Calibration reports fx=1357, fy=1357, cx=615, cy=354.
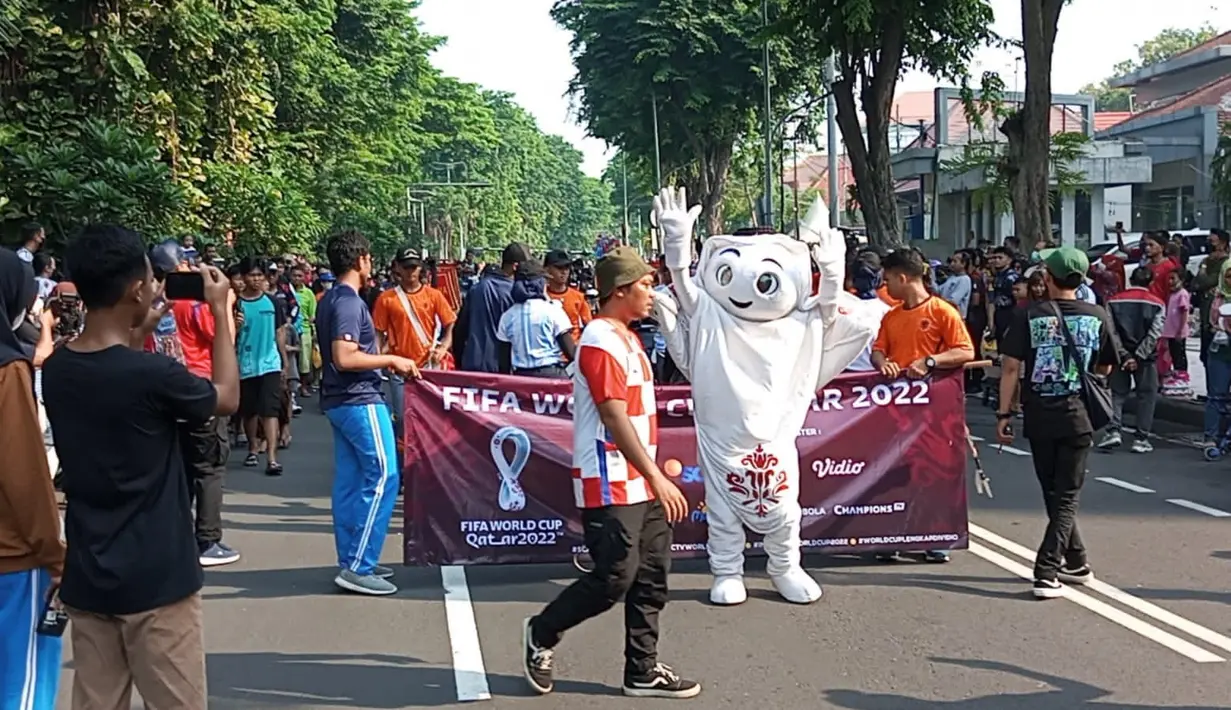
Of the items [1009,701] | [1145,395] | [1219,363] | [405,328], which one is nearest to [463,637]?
[1009,701]

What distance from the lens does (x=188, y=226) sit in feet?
63.6

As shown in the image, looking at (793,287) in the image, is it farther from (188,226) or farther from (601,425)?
(188,226)

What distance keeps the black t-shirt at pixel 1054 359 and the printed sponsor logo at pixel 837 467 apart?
0.96 metres

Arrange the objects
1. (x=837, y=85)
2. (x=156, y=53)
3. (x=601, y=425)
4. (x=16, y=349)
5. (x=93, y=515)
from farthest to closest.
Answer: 1. (x=837, y=85)
2. (x=156, y=53)
3. (x=601, y=425)
4. (x=16, y=349)
5. (x=93, y=515)

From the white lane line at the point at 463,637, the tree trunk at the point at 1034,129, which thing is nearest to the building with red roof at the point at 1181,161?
the tree trunk at the point at 1034,129

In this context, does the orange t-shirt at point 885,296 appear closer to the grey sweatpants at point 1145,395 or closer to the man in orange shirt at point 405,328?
the man in orange shirt at point 405,328

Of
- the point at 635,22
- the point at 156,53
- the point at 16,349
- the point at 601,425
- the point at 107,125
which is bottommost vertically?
the point at 601,425

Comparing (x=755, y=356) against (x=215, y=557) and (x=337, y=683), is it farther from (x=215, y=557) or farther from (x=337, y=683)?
(x=215, y=557)

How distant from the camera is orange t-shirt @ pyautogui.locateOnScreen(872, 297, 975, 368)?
761 cm

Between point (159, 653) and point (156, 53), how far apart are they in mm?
16904

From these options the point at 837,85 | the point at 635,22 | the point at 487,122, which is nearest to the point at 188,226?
the point at 837,85

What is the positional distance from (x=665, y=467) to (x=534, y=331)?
2615 millimetres

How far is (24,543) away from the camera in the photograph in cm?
373

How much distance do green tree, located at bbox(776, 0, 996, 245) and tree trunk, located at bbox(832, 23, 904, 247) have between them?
0.05 ft
